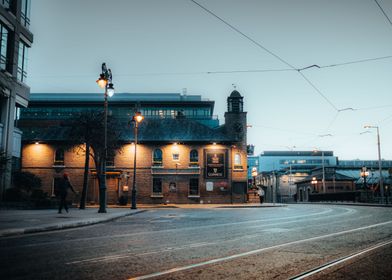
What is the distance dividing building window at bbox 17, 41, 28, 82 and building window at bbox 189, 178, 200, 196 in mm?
20795

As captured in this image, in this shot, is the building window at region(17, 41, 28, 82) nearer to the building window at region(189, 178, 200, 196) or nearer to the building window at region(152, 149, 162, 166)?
the building window at region(152, 149, 162, 166)

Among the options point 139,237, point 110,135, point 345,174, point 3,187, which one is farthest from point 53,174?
point 345,174

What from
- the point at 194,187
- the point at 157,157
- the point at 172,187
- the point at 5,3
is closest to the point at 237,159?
the point at 194,187

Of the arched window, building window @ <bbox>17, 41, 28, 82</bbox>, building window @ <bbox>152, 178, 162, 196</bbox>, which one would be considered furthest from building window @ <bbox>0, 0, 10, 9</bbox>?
the arched window

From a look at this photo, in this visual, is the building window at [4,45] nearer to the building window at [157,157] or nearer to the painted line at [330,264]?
the building window at [157,157]

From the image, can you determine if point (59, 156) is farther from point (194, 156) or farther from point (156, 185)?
point (194, 156)

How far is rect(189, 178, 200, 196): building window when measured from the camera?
132 feet

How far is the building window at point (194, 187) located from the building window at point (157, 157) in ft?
13.1

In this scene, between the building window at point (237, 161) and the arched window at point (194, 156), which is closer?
the arched window at point (194, 156)

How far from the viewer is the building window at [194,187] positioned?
40.1 metres

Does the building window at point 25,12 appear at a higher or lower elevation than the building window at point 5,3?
higher

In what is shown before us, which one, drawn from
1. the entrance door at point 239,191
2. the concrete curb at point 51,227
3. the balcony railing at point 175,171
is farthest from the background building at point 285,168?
the concrete curb at point 51,227

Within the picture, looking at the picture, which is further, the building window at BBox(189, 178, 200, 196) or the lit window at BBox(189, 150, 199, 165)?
the lit window at BBox(189, 150, 199, 165)

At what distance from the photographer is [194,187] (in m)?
40.3
